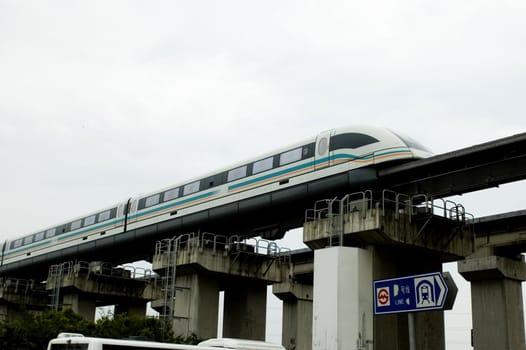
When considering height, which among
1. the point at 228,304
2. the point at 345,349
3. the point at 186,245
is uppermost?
the point at 186,245

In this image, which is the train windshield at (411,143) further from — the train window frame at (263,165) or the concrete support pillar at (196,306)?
the concrete support pillar at (196,306)

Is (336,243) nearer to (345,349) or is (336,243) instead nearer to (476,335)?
(345,349)

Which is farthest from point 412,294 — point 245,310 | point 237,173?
point 245,310

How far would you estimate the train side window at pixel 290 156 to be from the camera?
A: 96.0 feet

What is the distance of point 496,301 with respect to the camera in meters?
32.5

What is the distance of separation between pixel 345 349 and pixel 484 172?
8126 millimetres

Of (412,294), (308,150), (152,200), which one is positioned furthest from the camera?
(152,200)

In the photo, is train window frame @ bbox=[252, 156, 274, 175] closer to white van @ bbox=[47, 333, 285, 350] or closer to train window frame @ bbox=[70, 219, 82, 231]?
white van @ bbox=[47, 333, 285, 350]

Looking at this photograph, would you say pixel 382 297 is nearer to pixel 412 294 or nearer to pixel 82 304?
pixel 412 294

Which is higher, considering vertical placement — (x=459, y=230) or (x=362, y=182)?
(x=362, y=182)

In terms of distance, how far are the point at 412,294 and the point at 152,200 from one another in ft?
90.4

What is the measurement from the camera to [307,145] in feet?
94.8

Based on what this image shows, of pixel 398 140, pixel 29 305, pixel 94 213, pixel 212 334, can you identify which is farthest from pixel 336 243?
Answer: pixel 29 305

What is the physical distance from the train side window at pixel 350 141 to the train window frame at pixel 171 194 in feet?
39.8
